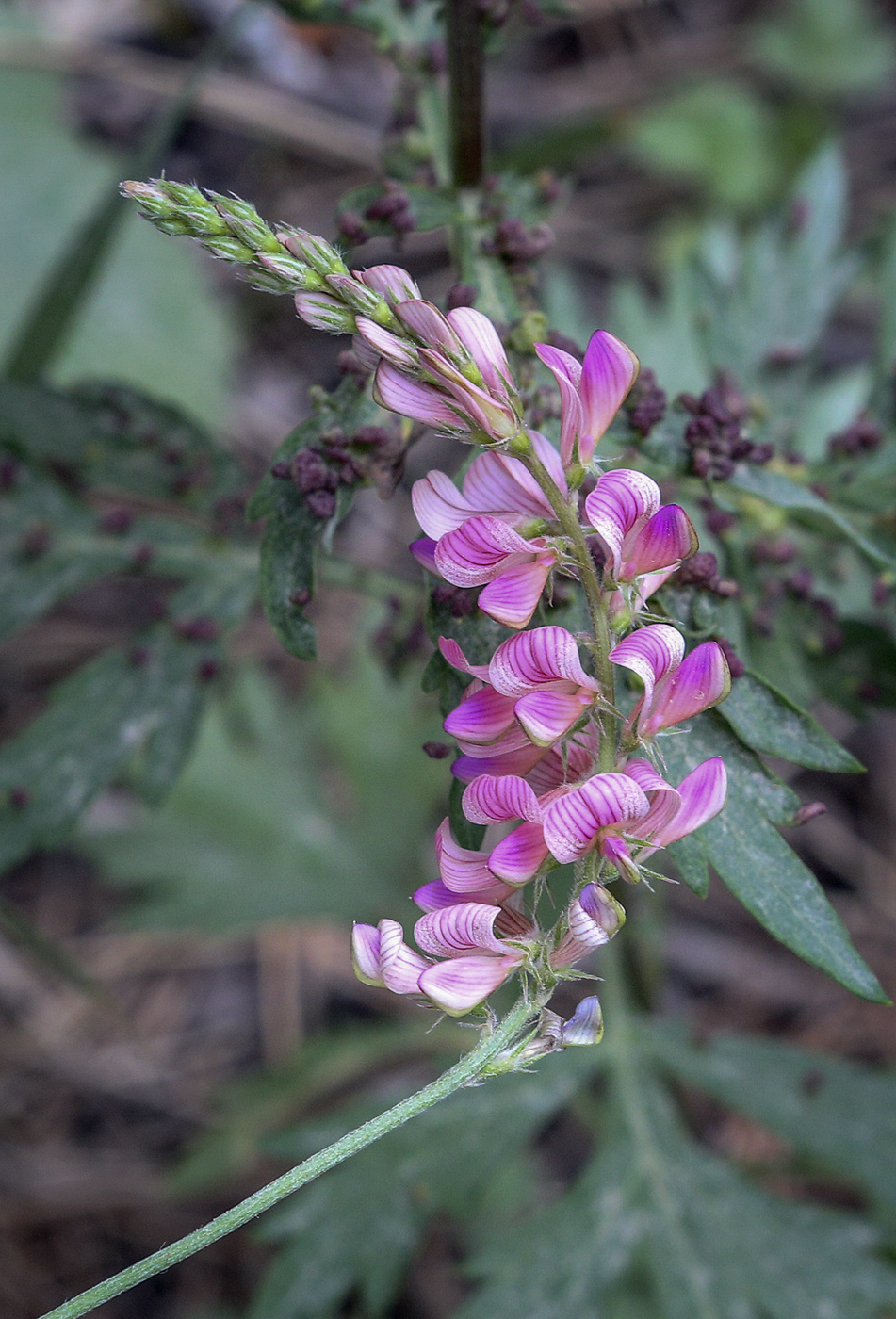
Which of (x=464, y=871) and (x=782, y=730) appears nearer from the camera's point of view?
(x=464, y=871)

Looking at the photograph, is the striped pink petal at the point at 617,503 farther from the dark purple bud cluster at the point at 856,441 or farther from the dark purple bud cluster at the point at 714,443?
the dark purple bud cluster at the point at 856,441

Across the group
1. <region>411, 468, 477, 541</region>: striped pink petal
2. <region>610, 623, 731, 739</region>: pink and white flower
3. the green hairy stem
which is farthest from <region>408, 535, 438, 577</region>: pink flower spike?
the green hairy stem

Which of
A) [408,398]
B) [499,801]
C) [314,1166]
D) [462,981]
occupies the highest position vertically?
[408,398]

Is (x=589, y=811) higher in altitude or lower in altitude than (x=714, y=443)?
lower

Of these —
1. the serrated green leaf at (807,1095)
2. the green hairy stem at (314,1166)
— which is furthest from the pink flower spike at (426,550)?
the serrated green leaf at (807,1095)

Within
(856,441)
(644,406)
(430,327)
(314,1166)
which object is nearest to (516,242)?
(644,406)

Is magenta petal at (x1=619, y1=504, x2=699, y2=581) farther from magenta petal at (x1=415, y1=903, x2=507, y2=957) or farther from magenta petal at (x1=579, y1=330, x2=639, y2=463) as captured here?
magenta petal at (x1=415, y1=903, x2=507, y2=957)

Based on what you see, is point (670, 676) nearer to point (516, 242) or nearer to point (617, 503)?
point (617, 503)

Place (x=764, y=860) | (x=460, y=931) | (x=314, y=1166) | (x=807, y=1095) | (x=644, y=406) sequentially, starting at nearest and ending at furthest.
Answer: (x=314, y=1166)
(x=460, y=931)
(x=764, y=860)
(x=644, y=406)
(x=807, y=1095)
